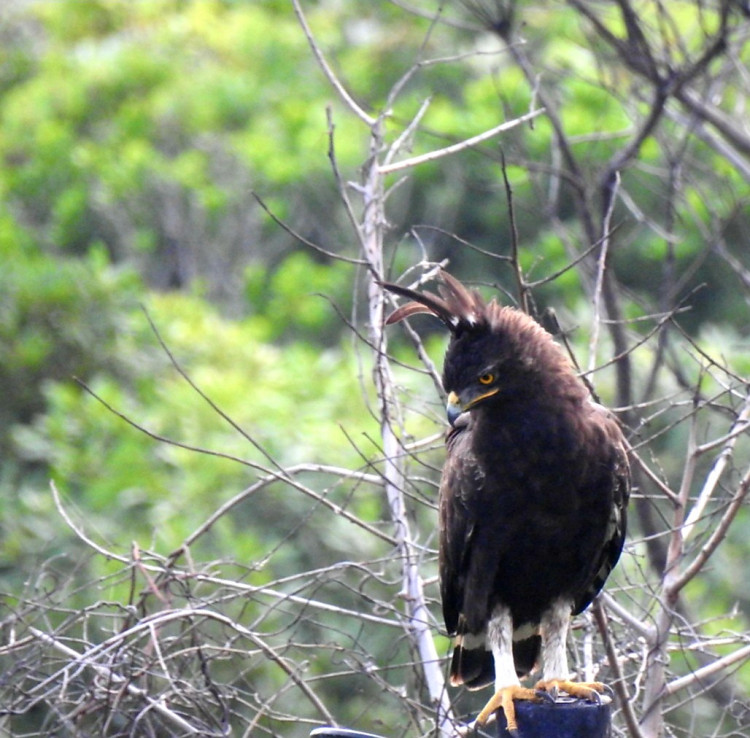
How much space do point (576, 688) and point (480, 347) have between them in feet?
3.27

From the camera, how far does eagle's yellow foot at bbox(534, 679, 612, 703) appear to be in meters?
3.45

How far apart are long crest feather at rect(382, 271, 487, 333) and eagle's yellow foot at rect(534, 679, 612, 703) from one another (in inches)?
41.4

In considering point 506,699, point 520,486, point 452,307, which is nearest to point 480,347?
point 452,307

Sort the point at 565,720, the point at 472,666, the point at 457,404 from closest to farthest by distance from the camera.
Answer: the point at 565,720 < the point at 457,404 < the point at 472,666

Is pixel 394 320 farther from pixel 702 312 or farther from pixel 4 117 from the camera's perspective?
pixel 4 117

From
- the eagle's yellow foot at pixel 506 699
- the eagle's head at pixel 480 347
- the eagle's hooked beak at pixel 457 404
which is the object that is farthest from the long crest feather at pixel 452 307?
the eagle's yellow foot at pixel 506 699

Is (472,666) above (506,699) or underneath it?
above

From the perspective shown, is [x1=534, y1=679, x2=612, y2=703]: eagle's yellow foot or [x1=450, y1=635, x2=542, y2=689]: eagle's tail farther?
[x1=450, y1=635, x2=542, y2=689]: eagle's tail

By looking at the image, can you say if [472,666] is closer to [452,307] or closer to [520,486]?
[520,486]

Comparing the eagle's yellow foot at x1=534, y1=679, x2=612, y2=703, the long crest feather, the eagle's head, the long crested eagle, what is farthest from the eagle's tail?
the long crest feather

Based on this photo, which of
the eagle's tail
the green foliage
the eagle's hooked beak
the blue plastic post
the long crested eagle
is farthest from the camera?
the green foliage

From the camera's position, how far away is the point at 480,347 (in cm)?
350

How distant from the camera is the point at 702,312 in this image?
10.3 metres

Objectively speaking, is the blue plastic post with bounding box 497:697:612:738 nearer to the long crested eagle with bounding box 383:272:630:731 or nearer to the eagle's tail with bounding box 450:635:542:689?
the long crested eagle with bounding box 383:272:630:731
